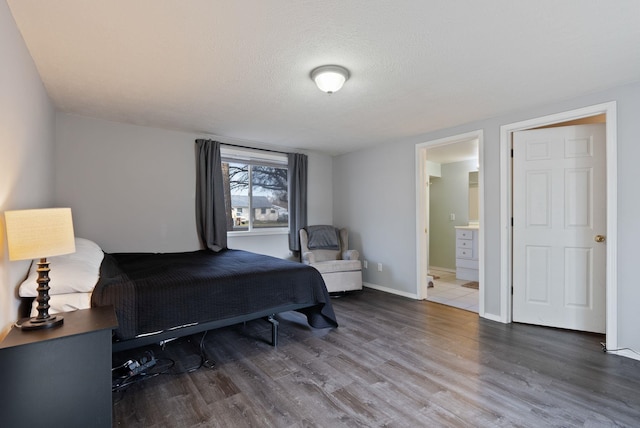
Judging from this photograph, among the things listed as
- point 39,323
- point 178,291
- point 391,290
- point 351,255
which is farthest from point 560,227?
point 39,323

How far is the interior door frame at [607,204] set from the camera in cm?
257

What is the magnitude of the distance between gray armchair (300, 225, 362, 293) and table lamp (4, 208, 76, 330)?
2922mm

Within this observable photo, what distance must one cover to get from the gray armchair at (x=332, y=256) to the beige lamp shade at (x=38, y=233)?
2.95 m

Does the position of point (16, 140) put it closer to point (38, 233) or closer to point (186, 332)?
point (38, 233)

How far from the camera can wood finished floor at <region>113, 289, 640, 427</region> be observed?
1.76 metres

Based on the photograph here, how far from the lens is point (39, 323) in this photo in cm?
143

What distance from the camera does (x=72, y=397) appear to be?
1.35m

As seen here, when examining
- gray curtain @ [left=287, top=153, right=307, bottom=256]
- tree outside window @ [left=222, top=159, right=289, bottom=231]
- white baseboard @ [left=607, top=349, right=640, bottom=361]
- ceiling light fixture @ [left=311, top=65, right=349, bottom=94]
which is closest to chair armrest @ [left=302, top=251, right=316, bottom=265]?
gray curtain @ [left=287, top=153, right=307, bottom=256]

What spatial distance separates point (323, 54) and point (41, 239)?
6.08 feet

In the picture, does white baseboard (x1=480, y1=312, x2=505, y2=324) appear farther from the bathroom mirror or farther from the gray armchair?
the bathroom mirror

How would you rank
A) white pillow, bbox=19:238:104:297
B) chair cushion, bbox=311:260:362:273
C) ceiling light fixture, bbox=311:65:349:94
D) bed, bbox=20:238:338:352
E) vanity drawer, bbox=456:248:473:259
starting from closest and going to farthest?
white pillow, bbox=19:238:104:297, bed, bbox=20:238:338:352, ceiling light fixture, bbox=311:65:349:94, chair cushion, bbox=311:260:362:273, vanity drawer, bbox=456:248:473:259

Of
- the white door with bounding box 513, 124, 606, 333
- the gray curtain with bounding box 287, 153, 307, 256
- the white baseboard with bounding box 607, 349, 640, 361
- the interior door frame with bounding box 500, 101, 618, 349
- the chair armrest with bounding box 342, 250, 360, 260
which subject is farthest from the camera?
the gray curtain with bounding box 287, 153, 307, 256

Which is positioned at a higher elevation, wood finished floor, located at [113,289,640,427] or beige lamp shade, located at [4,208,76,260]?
beige lamp shade, located at [4,208,76,260]

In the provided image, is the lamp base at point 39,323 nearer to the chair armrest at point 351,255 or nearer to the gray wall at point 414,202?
the chair armrest at point 351,255
